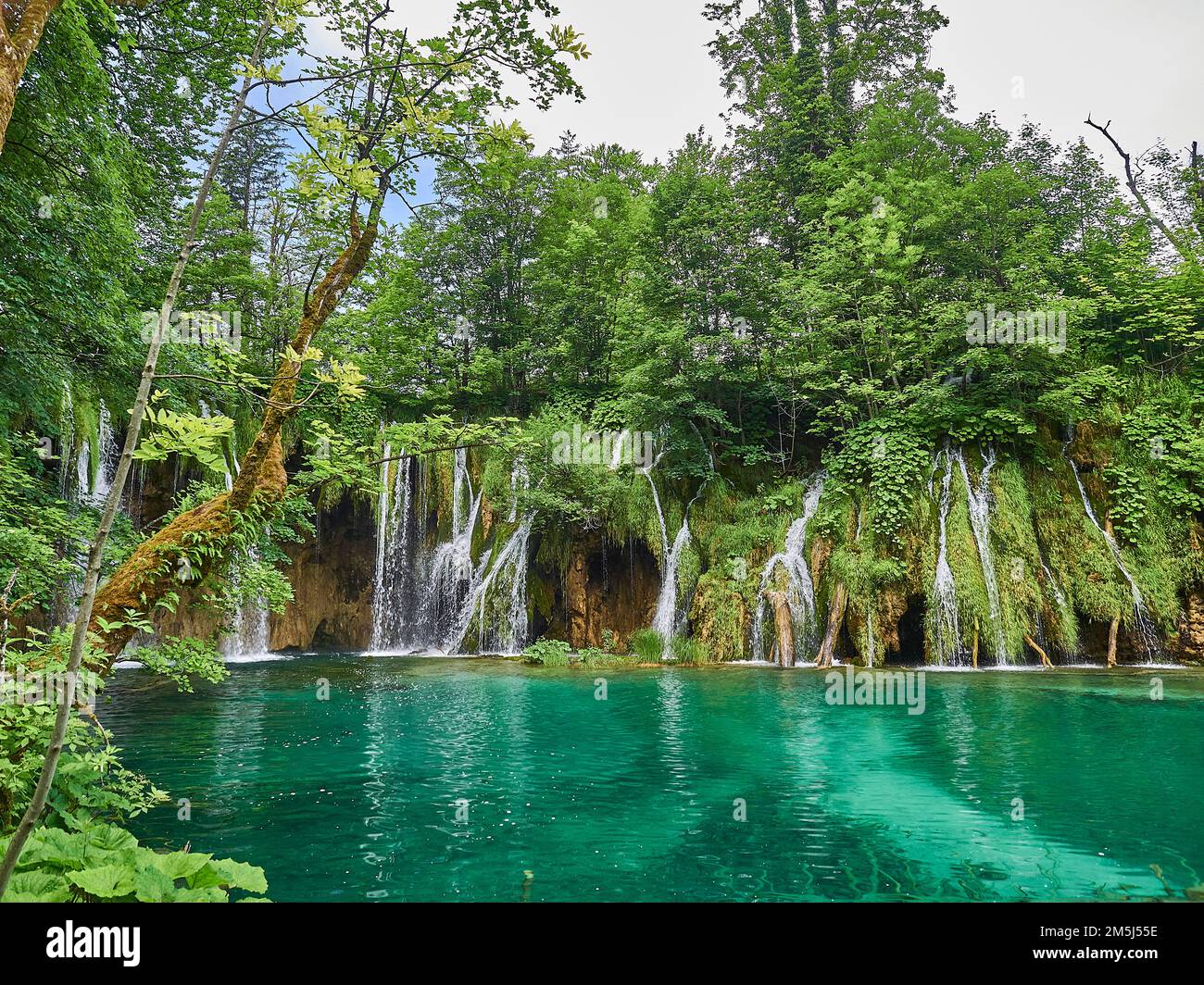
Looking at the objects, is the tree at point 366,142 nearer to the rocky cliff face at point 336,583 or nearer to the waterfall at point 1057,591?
the waterfall at point 1057,591

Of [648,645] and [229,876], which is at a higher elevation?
[229,876]

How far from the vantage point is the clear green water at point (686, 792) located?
4637 millimetres

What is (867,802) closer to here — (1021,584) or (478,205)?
(1021,584)

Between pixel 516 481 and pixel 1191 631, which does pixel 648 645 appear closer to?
pixel 516 481

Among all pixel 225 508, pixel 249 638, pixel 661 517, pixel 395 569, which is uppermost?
pixel 661 517

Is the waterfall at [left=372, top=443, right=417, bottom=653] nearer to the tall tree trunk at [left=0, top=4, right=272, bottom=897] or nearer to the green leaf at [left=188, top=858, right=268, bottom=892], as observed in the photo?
the green leaf at [left=188, top=858, right=268, bottom=892]

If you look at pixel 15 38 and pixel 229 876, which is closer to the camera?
pixel 15 38

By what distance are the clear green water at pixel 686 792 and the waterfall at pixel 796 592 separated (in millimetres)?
4764

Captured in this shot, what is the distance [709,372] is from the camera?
1881 cm

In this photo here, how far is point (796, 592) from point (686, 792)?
11.2m

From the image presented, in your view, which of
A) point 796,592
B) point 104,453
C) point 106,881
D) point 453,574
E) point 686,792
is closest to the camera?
point 106,881

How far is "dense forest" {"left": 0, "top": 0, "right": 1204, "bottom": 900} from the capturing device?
8648mm

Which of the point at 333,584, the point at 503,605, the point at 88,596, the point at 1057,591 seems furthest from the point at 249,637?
the point at 1057,591

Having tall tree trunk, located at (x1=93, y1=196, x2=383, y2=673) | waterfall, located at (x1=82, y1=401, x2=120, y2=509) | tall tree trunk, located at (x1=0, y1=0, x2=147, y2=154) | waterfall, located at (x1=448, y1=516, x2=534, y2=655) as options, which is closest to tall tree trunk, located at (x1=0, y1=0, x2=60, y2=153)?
tall tree trunk, located at (x1=0, y1=0, x2=147, y2=154)
